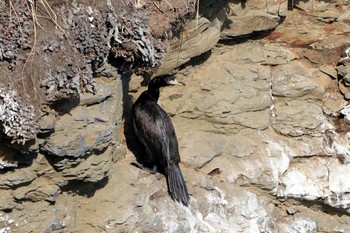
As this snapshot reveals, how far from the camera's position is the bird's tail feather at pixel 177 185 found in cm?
760

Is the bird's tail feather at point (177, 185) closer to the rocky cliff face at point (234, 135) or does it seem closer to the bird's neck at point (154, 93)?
the rocky cliff face at point (234, 135)

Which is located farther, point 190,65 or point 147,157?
point 190,65

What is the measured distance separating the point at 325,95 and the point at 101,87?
139 inches

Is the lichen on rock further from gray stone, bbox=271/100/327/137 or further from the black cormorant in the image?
gray stone, bbox=271/100/327/137

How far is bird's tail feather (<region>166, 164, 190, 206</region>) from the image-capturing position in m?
7.60

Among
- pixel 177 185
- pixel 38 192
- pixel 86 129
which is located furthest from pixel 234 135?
pixel 38 192

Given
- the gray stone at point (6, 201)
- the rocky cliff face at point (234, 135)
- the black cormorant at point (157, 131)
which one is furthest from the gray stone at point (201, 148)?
the gray stone at point (6, 201)

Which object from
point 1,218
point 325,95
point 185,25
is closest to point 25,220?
point 1,218

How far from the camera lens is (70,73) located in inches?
254

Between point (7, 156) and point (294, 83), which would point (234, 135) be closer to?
point (294, 83)

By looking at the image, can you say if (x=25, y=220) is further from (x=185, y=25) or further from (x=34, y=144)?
(x=185, y=25)

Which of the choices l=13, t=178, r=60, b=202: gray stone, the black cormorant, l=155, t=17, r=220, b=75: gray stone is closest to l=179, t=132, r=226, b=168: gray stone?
the black cormorant

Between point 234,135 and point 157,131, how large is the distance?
3.58 ft

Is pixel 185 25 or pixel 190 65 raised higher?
pixel 185 25
